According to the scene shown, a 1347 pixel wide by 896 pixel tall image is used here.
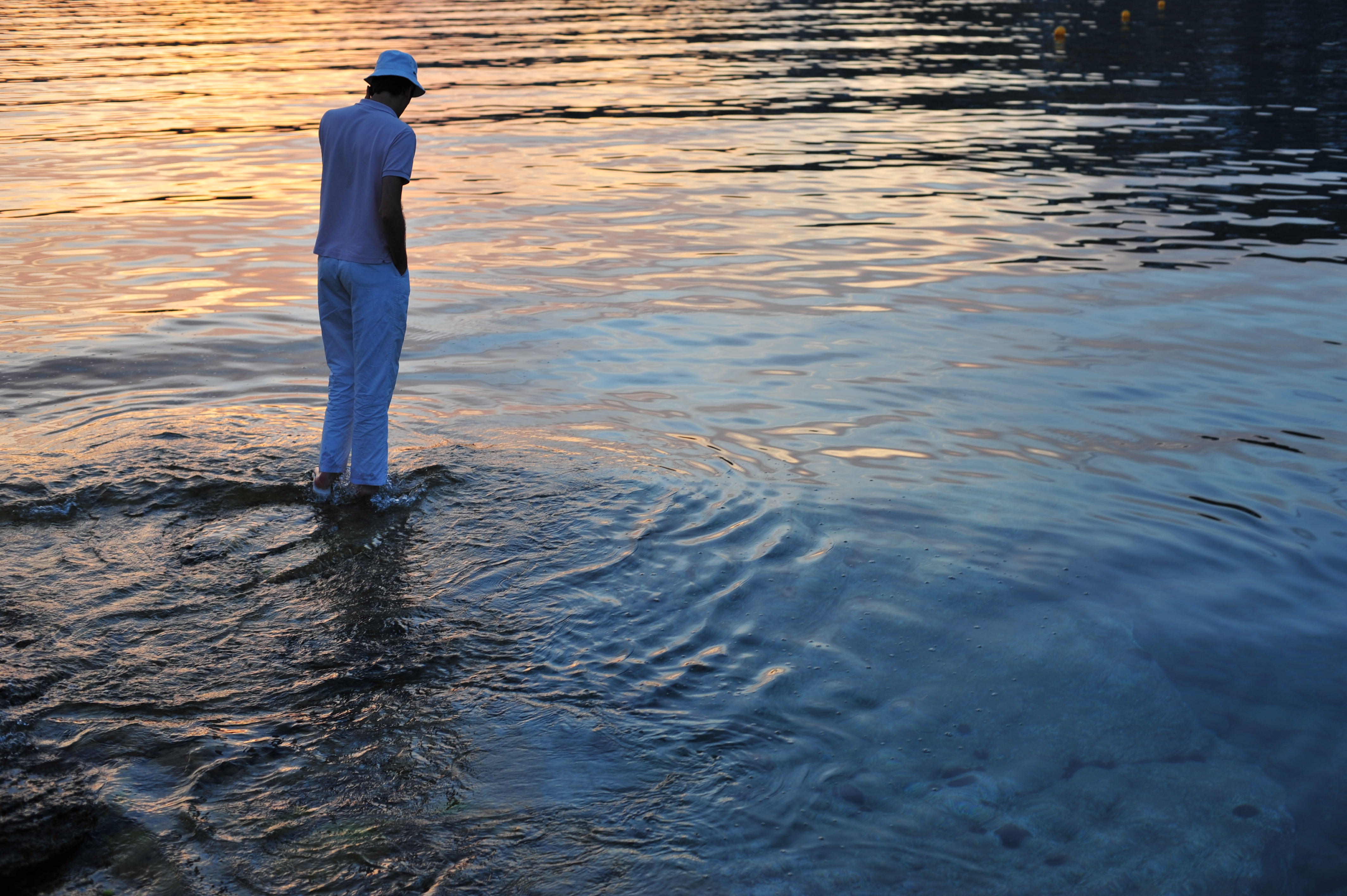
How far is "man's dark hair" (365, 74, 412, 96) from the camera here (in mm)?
5848

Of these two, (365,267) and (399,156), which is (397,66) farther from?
(365,267)

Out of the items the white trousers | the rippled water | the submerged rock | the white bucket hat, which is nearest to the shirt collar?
the white bucket hat

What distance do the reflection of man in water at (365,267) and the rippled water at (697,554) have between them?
43cm

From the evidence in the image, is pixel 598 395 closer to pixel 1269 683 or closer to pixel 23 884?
Result: pixel 1269 683

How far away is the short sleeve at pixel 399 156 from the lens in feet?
19.1

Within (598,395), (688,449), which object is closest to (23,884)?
(688,449)

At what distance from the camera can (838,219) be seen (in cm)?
1467

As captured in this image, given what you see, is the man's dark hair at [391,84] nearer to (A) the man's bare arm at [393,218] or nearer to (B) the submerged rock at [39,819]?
(A) the man's bare arm at [393,218]

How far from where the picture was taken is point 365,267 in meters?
6.14

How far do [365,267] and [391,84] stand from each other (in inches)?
39.2

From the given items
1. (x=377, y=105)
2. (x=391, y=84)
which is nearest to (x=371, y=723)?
(x=377, y=105)

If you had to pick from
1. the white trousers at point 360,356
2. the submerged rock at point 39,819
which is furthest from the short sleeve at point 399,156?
the submerged rock at point 39,819

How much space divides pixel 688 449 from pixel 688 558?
1.65 metres

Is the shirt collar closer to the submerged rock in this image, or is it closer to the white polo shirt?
the white polo shirt
